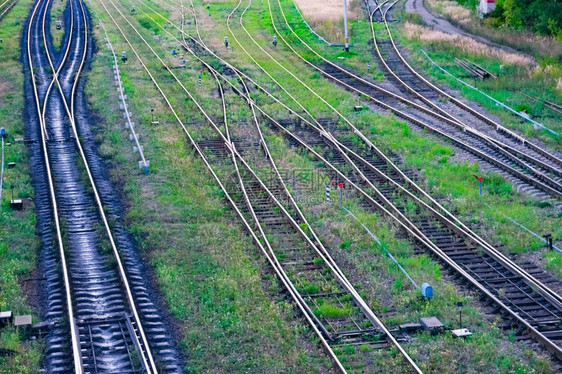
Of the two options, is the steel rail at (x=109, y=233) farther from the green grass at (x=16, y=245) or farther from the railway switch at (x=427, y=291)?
the railway switch at (x=427, y=291)

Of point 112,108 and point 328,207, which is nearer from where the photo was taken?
point 328,207

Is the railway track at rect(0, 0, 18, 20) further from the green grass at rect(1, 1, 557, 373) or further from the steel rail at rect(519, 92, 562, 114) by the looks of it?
the steel rail at rect(519, 92, 562, 114)

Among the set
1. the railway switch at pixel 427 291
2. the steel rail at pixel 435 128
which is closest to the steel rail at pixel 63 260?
the railway switch at pixel 427 291

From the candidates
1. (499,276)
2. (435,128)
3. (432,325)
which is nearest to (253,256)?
(432,325)

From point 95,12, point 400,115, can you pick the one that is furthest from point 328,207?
point 95,12

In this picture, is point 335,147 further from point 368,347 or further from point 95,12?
point 95,12

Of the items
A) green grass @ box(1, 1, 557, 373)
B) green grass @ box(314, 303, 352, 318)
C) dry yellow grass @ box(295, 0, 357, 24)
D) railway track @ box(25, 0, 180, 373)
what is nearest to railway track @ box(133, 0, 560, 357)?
green grass @ box(1, 1, 557, 373)
